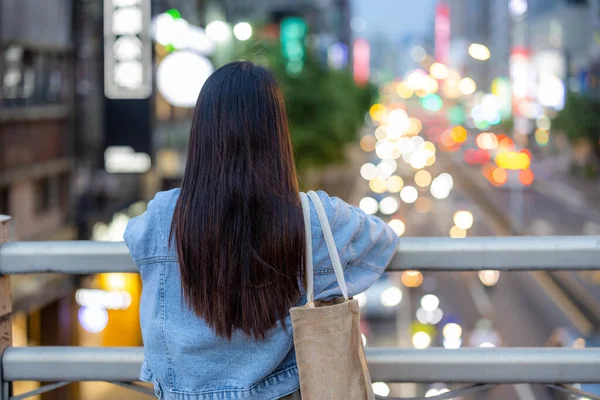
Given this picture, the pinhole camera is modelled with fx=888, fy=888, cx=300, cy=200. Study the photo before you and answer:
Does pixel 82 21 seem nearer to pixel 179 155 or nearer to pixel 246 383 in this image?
pixel 179 155

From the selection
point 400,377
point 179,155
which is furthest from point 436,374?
point 179,155

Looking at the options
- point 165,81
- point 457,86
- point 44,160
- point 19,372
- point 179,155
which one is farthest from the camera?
point 457,86

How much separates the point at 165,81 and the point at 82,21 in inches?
81.2

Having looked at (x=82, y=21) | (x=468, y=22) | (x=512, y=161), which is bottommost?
(x=512, y=161)

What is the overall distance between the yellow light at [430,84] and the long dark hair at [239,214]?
16881 cm

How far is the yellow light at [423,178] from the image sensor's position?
263 ft

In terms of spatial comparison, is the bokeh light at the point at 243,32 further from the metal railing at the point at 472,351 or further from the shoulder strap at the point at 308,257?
the shoulder strap at the point at 308,257

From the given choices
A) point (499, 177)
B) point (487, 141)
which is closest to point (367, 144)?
point (487, 141)

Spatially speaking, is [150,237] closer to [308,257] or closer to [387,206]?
[308,257]

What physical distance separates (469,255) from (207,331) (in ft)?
2.92

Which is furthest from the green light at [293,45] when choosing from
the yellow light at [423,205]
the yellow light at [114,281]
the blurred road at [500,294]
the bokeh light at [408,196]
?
the bokeh light at [408,196]

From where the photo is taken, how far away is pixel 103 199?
833 inches

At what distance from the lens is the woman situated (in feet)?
7.78

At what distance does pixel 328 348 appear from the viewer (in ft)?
7.68
